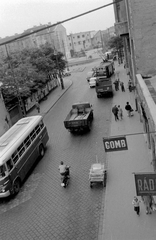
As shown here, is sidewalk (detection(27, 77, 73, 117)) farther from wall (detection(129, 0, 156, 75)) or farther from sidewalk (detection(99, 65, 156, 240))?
wall (detection(129, 0, 156, 75))

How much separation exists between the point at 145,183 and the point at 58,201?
563 cm

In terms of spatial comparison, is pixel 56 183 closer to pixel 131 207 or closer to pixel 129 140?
pixel 131 207

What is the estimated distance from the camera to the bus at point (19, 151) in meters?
13.1

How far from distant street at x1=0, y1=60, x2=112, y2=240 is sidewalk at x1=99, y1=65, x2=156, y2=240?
526mm

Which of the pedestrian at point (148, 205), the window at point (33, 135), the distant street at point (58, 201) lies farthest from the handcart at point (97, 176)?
the window at point (33, 135)

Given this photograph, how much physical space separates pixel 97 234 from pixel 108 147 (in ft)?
11.4

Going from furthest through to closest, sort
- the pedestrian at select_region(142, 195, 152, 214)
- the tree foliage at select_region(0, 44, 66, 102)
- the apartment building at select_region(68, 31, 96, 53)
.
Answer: the apartment building at select_region(68, 31, 96, 53)
the tree foliage at select_region(0, 44, 66, 102)
the pedestrian at select_region(142, 195, 152, 214)

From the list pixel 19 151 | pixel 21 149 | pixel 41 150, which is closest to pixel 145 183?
pixel 19 151

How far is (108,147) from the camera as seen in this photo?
10398mm

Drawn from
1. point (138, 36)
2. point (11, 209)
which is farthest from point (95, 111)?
point (11, 209)

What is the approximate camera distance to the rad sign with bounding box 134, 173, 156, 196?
830 centimetres

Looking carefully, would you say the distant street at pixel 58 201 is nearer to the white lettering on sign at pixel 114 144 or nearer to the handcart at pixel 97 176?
the handcart at pixel 97 176

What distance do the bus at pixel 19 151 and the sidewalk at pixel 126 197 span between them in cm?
486

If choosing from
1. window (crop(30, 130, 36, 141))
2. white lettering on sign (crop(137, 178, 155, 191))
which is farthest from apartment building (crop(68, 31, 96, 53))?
white lettering on sign (crop(137, 178, 155, 191))
